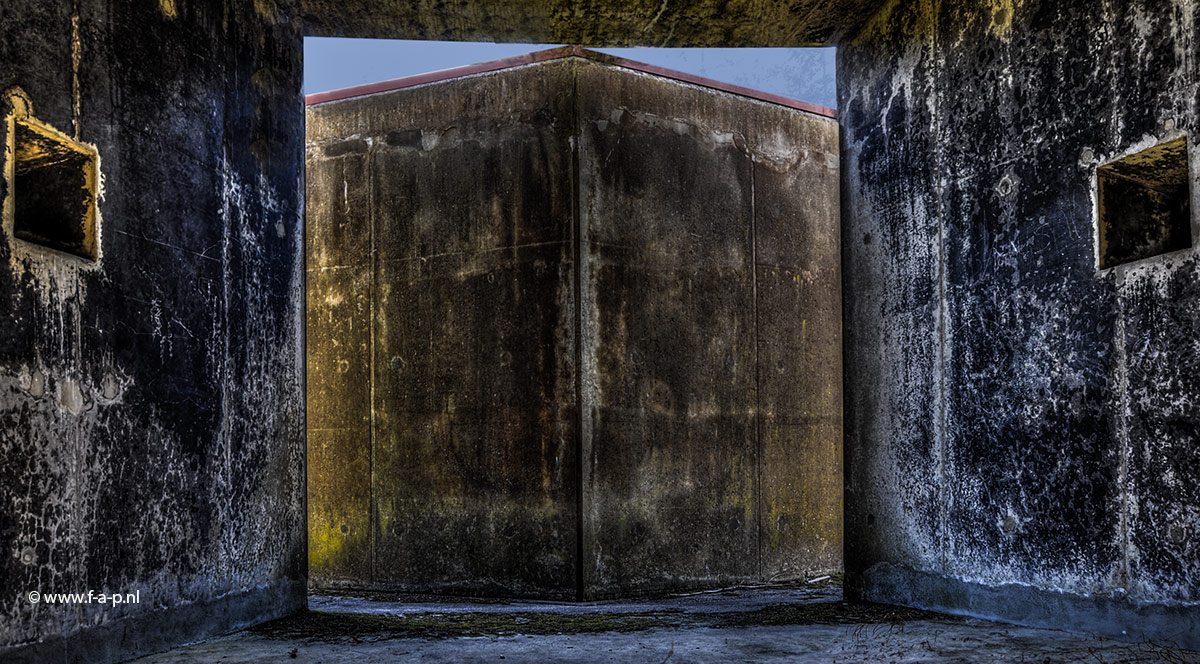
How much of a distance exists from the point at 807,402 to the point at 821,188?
1.88 metres

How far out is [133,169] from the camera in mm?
4230

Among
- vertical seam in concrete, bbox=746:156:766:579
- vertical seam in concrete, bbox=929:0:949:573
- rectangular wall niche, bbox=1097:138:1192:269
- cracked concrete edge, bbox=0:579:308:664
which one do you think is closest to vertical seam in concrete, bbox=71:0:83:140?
cracked concrete edge, bbox=0:579:308:664

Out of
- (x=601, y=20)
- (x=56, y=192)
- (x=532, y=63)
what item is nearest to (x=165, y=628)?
(x=56, y=192)

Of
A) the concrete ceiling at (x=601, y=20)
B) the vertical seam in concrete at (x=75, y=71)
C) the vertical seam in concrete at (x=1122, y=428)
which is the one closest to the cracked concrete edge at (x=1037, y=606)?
the vertical seam in concrete at (x=1122, y=428)

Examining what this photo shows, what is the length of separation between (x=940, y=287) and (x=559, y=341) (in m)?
2.69

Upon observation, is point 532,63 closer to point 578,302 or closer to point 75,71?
point 578,302

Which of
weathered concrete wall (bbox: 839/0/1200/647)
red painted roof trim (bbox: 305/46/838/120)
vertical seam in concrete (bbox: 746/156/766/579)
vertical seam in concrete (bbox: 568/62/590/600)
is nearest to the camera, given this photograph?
weathered concrete wall (bbox: 839/0/1200/647)

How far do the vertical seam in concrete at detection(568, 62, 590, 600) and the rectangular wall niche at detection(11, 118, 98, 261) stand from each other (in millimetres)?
3404

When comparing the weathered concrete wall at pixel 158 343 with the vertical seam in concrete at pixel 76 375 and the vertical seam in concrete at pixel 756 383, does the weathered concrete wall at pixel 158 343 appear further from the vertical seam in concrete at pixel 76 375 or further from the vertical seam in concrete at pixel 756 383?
the vertical seam in concrete at pixel 756 383

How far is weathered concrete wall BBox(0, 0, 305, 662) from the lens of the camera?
3600 millimetres

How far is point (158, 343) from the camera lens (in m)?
4.33

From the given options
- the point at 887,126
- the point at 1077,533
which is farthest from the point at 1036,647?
the point at 887,126

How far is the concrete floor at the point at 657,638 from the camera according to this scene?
4.06m

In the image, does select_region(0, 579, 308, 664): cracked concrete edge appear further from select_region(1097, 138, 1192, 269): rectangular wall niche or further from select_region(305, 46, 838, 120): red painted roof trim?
select_region(1097, 138, 1192, 269): rectangular wall niche
